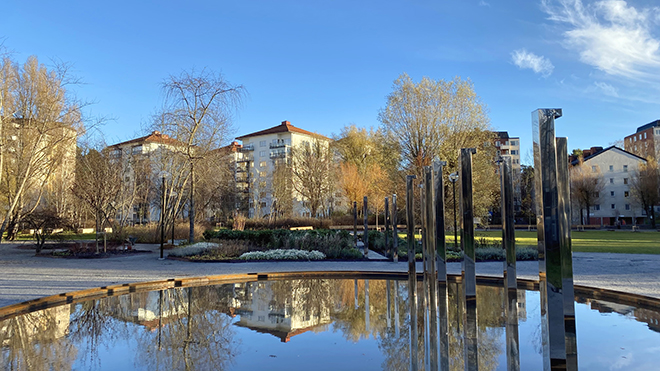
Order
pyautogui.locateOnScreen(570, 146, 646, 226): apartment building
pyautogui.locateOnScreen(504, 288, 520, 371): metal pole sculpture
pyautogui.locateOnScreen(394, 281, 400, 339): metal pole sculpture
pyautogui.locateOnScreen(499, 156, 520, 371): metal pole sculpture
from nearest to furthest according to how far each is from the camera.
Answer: pyautogui.locateOnScreen(504, 288, 520, 371): metal pole sculpture, pyautogui.locateOnScreen(499, 156, 520, 371): metal pole sculpture, pyautogui.locateOnScreen(394, 281, 400, 339): metal pole sculpture, pyautogui.locateOnScreen(570, 146, 646, 226): apartment building

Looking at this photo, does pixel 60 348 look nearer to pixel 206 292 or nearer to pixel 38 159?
pixel 206 292

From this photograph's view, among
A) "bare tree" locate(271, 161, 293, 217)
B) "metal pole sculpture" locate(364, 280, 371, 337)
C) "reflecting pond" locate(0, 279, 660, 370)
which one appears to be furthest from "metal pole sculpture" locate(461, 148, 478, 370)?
"bare tree" locate(271, 161, 293, 217)

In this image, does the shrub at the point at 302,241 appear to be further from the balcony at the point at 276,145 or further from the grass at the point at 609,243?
the balcony at the point at 276,145

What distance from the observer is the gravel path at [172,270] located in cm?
938

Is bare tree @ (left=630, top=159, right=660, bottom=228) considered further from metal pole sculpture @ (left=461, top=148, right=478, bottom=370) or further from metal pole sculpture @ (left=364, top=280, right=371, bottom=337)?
metal pole sculpture @ (left=461, top=148, right=478, bottom=370)

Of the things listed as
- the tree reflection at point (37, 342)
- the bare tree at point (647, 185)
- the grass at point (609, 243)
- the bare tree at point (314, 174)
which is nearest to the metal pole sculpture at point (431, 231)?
the tree reflection at point (37, 342)

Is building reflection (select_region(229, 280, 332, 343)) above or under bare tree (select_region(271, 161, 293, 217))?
under

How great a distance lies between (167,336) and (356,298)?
378cm

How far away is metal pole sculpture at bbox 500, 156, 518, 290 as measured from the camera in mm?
5473

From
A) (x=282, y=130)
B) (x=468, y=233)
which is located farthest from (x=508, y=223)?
(x=282, y=130)

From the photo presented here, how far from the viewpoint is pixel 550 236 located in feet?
11.1

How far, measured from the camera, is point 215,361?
4.61m

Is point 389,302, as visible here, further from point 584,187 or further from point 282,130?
point 282,130

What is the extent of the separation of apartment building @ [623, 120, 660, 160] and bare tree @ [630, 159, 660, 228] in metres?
1.61
